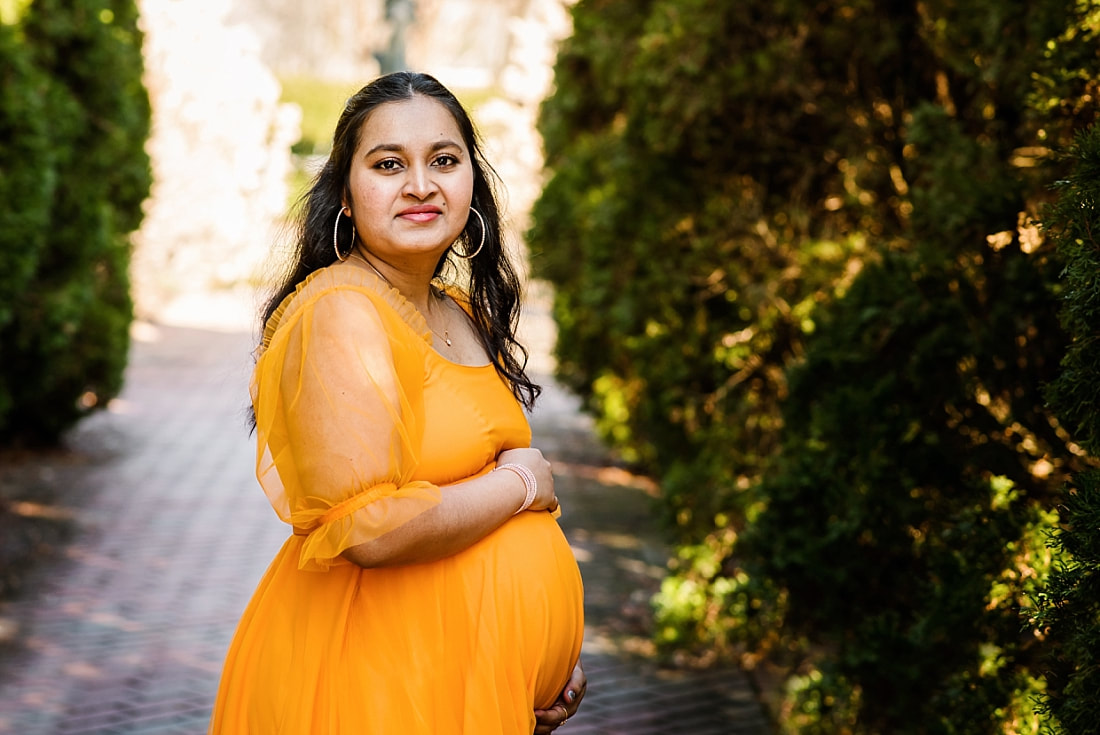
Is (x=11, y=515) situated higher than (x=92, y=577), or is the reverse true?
(x=11, y=515)

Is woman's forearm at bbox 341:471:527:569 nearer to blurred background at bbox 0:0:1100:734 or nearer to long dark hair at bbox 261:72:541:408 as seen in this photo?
long dark hair at bbox 261:72:541:408

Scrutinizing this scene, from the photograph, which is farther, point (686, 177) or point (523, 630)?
point (686, 177)

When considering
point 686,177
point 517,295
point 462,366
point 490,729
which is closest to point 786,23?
point 686,177

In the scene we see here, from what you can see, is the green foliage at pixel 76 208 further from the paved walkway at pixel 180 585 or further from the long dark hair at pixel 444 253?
the long dark hair at pixel 444 253

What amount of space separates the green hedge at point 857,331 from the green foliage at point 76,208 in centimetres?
410

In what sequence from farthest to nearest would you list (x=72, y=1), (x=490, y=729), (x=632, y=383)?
(x=72, y=1) → (x=632, y=383) → (x=490, y=729)

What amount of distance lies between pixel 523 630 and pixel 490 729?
0.66ft

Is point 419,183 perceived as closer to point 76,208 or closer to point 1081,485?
point 1081,485

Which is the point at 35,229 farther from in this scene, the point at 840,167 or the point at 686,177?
the point at 840,167

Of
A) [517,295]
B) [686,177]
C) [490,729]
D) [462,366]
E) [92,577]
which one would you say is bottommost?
[490,729]

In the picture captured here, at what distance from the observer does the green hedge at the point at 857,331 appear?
302 centimetres

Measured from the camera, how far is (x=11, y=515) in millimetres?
8156

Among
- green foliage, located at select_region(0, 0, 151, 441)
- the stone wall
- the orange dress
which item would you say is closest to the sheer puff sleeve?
the orange dress

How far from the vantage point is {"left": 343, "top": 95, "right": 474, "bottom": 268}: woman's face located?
218cm
